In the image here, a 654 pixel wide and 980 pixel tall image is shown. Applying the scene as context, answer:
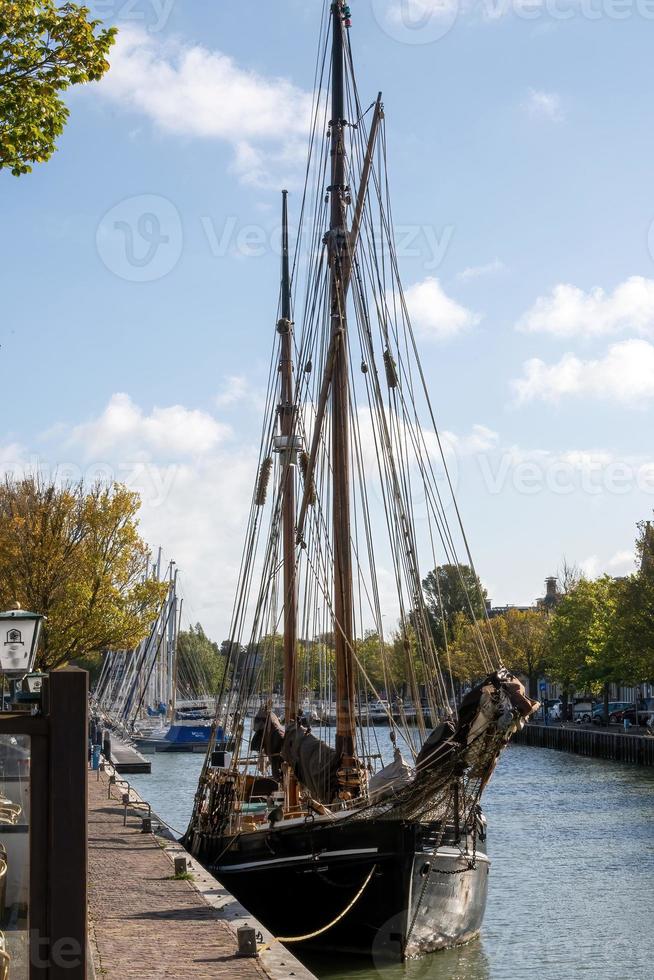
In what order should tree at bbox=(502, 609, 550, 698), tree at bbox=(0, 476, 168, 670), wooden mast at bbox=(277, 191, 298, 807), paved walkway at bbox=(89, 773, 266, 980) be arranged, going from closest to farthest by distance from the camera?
paved walkway at bbox=(89, 773, 266, 980) → wooden mast at bbox=(277, 191, 298, 807) → tree at bbox=(0, 476, 168, 670) → tree at bbox=(502, 609, 550, 698)

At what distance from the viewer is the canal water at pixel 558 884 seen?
64.5 ft

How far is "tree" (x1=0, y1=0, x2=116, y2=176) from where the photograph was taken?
12.6 m

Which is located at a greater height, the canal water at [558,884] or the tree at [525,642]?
the tree at [525,642]

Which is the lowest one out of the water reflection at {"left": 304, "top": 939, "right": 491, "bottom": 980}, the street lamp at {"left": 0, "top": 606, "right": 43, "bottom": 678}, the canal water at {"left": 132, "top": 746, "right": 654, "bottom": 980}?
the water reflection at {"left": 304, "top": 939, "right": 491, "bottom": 980}

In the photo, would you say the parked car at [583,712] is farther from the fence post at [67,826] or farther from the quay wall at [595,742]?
the fence post at [67,826]

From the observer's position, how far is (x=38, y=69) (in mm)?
12836

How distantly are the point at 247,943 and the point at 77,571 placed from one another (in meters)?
26.5

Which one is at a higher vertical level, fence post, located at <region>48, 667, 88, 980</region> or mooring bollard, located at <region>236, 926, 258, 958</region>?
fence post, located at <region>48, 667, 88, 980</region>

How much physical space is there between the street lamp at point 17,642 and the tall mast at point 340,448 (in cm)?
1093

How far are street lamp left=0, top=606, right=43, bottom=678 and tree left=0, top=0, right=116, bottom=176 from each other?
519cm

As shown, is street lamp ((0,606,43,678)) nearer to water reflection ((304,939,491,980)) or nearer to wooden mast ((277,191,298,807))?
water reflection ((304,939,491,980))

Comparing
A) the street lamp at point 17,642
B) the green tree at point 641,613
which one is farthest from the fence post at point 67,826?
the green tree at point 641,613

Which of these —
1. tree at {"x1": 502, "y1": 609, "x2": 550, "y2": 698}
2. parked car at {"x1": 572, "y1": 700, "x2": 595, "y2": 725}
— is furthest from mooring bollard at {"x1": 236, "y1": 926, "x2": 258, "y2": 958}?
tree at {"x1": 502, "y1": 609, "x2": 550, "y2": 698}

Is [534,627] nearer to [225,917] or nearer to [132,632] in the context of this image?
[132,632]
